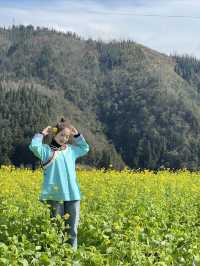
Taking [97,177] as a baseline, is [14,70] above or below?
above

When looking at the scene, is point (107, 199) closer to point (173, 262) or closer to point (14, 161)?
point (173, 262)

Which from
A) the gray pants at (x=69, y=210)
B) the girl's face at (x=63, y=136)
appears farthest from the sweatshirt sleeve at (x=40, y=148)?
the gray pants at (x=69, y=210)

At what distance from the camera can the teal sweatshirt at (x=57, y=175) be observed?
7.60m

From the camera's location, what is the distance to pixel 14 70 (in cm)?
14912

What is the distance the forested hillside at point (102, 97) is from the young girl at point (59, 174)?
5792 centimetres

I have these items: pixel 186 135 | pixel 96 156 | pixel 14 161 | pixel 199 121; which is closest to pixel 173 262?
pixel 14 161

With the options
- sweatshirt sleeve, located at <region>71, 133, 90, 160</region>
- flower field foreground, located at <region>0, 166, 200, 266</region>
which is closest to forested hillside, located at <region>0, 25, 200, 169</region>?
flower field foreground, located at <region>0, 166, 200, 266</region>

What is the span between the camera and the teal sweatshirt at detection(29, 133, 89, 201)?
7.60 m

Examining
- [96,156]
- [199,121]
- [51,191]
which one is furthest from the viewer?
[199,121]

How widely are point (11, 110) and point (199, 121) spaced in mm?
33700

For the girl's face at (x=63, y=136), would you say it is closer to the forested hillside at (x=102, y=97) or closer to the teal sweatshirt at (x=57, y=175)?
the teal sweatshirt at (x=57, y=175)

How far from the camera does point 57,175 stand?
768cm

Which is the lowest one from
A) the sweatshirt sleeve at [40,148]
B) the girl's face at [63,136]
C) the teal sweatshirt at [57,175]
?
the teal sweatshirt at [57,175]

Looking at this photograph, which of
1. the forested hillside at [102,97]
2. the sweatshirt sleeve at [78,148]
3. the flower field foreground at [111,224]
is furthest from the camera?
the forested hillside at [102,97]
